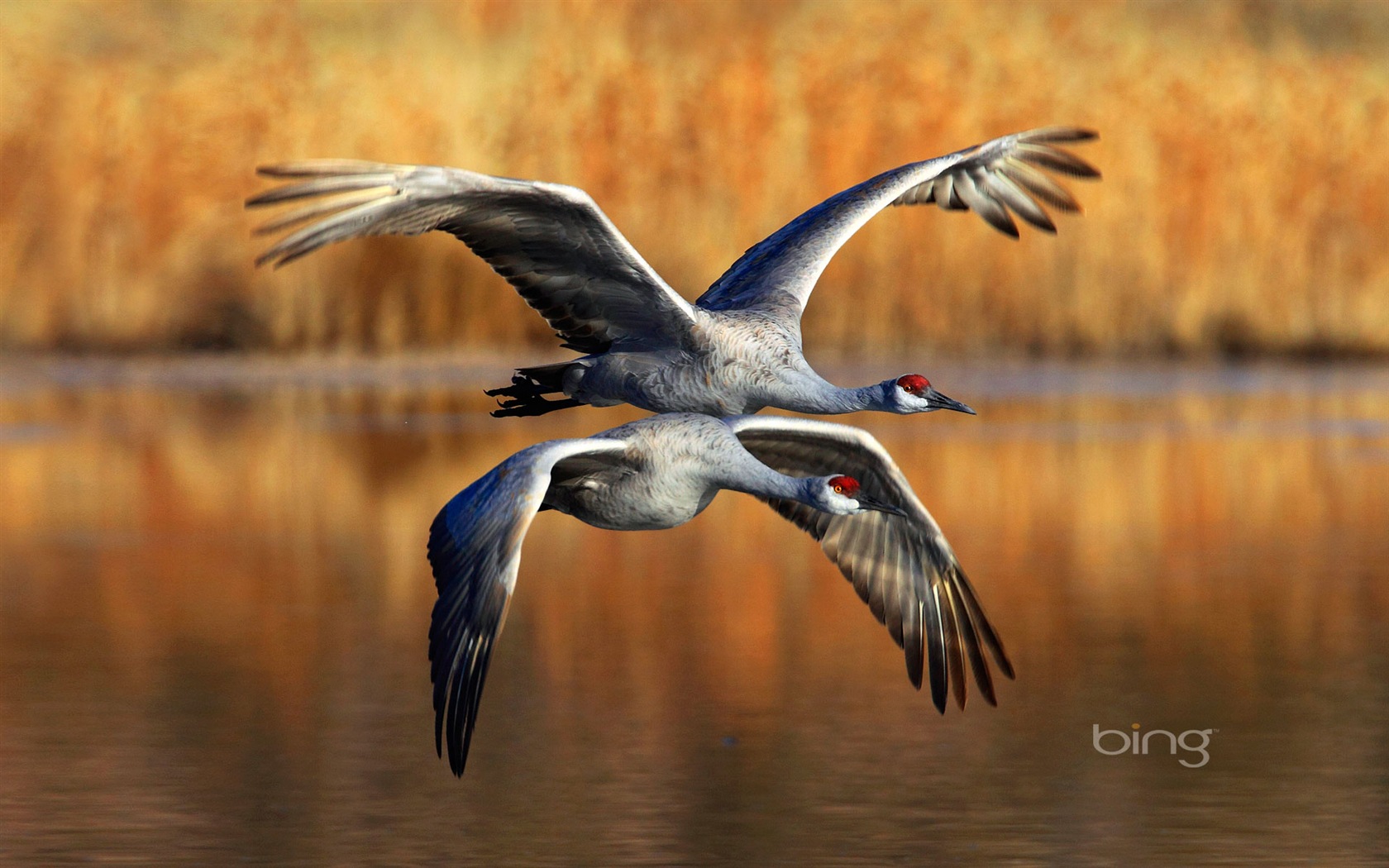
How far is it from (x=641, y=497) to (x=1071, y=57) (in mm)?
20904

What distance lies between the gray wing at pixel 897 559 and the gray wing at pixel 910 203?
845mm

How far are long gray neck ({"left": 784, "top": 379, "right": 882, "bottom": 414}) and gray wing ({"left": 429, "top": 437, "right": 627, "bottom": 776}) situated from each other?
1729 mm

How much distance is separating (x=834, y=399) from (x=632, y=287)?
99cm

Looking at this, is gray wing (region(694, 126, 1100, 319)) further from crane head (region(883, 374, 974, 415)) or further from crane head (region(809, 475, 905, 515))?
crane head (region(809, 475, 905, 515))

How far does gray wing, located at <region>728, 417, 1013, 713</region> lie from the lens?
31.3 feet

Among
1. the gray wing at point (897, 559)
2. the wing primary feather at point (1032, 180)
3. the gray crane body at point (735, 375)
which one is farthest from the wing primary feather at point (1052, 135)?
the gray wing at point (897, 559)

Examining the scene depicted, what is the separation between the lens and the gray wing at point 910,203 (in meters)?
10.9

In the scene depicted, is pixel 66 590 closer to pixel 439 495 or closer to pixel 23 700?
pixel 23 700

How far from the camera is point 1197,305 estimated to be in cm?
2650

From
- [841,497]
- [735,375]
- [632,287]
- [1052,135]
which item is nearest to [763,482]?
[841,497]

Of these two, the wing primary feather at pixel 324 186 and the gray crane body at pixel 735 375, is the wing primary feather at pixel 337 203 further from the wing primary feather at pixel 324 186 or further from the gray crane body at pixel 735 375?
the gray crane body at pixel 735 375

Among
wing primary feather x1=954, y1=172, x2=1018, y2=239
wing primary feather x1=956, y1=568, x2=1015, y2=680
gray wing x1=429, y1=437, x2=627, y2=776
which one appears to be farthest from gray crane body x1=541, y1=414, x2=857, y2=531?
wing primary feather x1=954, y1=172, x2=1018, y2=239

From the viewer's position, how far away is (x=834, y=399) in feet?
33.2

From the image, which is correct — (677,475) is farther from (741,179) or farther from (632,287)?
(741,179)
